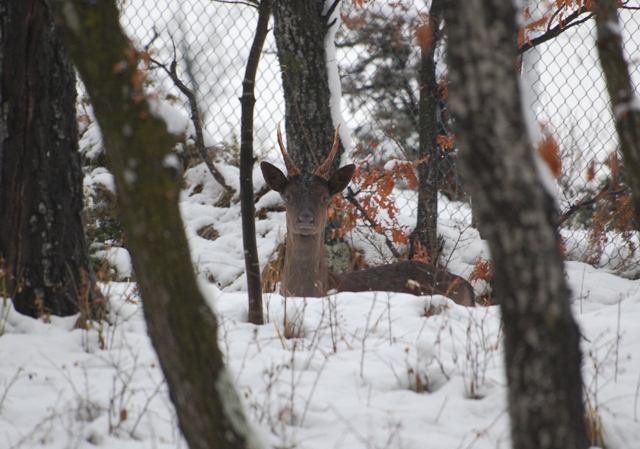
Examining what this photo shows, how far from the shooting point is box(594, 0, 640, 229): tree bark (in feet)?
5.82

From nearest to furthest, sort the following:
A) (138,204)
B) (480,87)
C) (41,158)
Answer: (480,87), (138,204), (41,158)

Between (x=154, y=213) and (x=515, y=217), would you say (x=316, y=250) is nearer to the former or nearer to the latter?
(x=154, y=213)

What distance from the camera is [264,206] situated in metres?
8.15

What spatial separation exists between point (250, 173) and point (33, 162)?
1.06 m

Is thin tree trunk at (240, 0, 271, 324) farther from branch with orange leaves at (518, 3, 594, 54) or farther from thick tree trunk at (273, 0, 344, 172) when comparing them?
branch with orange leaves at (518, 3, 594, 54)

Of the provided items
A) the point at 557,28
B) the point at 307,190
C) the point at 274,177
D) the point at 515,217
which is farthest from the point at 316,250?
the point at 515,217

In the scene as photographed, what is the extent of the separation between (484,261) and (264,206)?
110 inches

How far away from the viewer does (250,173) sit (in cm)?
342

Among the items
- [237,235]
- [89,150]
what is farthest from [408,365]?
[89,150]

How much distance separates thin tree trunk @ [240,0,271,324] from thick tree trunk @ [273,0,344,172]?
8.70 feet

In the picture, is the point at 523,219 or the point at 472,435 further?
the point at 472,435

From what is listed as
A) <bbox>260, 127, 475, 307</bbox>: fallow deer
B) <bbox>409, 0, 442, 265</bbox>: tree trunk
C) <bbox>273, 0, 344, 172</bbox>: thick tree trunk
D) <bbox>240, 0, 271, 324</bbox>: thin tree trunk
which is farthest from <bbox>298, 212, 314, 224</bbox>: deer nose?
<bbox>240, 0, 271, 324</bbox>: thin tree trunk

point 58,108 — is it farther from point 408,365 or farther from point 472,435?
point 472,435

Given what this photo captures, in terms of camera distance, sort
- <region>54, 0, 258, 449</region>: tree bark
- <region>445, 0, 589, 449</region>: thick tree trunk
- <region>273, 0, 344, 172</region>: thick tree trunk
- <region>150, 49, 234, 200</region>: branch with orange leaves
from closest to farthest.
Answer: <region>445, 0, 589, 449</region>: thick tree trunk → <region>54, 0, 258, 449</region>: tree bark → <region>273, 0, 344, 172</region>: thick tree trunk → <region>150, 49, 234, 200</region>: branch with orange leaves
